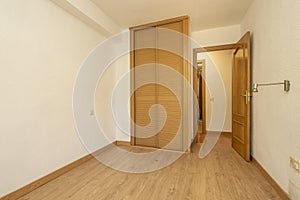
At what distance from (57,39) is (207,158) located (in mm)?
2934

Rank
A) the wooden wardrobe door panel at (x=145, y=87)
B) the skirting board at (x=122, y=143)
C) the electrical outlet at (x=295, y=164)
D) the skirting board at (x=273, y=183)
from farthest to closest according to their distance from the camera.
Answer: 1. the skirting board at (x=122, y=143)
2. the wooden wardrobe door panel at (x=145, y=87)
3. the skirting board at (x=273, y=183)
4. the electrical outlet at (x=295, y=164)

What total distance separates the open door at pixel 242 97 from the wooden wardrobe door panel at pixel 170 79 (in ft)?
3.38

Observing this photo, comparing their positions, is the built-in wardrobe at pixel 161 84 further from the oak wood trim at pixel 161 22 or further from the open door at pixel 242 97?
the open door at pixel 242 97

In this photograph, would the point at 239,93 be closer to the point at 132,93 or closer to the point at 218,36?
the point at 218,36

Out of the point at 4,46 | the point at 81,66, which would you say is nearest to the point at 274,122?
the point at 81,66

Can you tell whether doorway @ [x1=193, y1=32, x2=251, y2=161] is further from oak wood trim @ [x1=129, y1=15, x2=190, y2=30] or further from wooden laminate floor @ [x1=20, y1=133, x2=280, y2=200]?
oak wood trim @ [x1=129, y1=15, x2=190, y2=30]

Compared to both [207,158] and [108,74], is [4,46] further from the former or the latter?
[207,158]

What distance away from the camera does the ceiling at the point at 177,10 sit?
2.56 metres

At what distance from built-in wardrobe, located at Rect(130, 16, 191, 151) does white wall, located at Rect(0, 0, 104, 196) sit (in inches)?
48.8

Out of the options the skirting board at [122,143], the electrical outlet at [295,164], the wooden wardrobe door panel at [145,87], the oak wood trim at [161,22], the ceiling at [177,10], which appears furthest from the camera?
the skirting board at [122,143]

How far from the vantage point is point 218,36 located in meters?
3.41

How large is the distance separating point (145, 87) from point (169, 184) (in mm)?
1948

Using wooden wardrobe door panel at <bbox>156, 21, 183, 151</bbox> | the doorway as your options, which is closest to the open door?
the doorway

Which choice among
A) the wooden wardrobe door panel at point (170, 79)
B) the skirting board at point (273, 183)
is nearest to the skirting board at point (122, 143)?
the wooden wardrobe door panel at point (170, 79)
